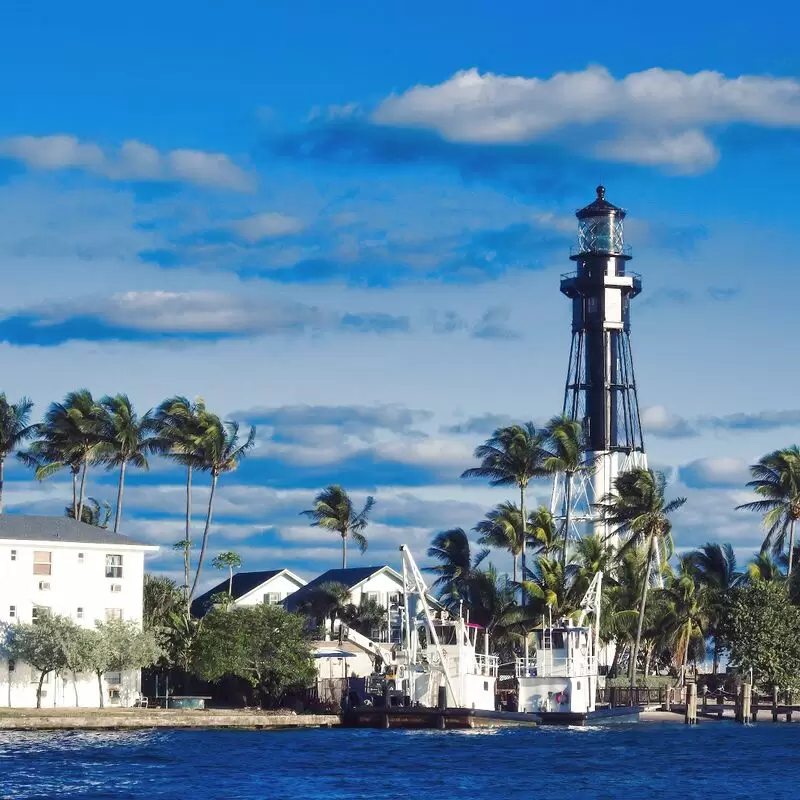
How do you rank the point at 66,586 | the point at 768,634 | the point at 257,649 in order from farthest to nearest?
1. the point at 768,634
2. the point at 257,649
3. the point at 66,586

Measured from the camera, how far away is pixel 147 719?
89.6 m

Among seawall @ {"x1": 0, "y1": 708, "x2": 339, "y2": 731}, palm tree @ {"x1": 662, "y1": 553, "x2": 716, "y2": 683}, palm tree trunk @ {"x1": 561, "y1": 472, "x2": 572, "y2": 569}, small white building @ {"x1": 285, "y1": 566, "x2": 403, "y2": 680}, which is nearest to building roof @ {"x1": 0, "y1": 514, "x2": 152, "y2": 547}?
seawall @ {"x1": 0, "y1": 708, "x2": 339, "y2": 731}

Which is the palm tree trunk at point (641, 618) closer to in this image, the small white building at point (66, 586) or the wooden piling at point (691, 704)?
the wooden piling at point (691, 704)

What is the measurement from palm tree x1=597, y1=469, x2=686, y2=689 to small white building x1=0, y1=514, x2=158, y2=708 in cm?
3635

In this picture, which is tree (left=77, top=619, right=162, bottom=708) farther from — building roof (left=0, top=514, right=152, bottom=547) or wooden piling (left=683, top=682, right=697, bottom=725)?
wooden piling (left=683, top=682, right=697, bottom=725)

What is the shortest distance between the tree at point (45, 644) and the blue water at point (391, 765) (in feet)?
23.6

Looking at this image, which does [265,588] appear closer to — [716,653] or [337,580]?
[337,580]

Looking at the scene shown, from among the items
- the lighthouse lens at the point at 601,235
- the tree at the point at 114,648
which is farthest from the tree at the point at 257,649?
the lighthouse lens at the point at 601,235

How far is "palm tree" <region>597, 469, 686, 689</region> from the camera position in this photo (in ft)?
383

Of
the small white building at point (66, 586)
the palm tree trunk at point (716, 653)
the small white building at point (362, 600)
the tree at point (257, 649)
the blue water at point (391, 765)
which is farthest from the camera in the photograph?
the palm tree trunk at point (716, 653)

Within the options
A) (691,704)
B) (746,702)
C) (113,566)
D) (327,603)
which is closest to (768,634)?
(746,702)

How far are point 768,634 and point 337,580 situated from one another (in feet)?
121

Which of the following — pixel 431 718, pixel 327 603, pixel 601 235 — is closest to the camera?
pixel 431 718

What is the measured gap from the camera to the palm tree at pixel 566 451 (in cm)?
12575
